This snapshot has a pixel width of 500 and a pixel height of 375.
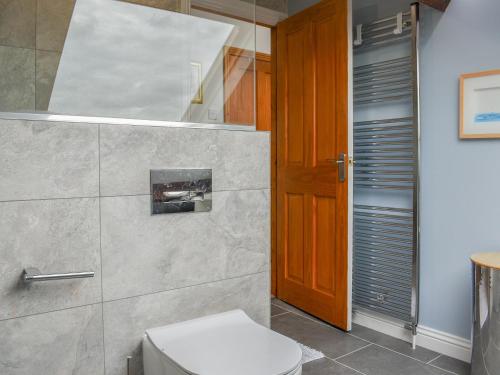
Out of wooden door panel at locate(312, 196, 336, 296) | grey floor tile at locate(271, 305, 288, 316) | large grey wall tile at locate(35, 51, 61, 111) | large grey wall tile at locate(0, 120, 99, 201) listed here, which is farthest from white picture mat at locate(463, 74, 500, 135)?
large grey wall tile at locate(35, 51, 61, 111)

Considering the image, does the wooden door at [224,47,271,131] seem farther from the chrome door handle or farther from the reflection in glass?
the chrome door handle

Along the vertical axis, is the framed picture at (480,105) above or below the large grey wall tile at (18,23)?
below

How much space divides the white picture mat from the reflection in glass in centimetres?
115

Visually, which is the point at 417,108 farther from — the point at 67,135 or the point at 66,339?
the point at 66,339

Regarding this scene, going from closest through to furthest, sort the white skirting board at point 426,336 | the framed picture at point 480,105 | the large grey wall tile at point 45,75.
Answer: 1. the large grey wall tile at point 45,75
2. the framed picture at point 480,105
3. the white skirting board at point 426,336

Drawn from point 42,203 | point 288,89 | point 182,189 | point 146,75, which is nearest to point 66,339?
point 42,203

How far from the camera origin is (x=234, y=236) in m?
1.90

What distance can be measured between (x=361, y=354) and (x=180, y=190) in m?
1.46

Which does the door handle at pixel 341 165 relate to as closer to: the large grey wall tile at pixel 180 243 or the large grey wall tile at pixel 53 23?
the large grey wall tile at pixel 180 243

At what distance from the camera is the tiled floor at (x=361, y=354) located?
2.23 metres

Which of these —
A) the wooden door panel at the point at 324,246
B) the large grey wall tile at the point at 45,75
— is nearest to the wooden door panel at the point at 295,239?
the wooden door panel at the point at 324,246

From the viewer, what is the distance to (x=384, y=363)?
2.31 m

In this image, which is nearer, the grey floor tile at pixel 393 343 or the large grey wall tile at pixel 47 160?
the large grey wall tile at pixel 47 160

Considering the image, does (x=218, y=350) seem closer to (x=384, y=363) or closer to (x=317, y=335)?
(x=384, y=363)
